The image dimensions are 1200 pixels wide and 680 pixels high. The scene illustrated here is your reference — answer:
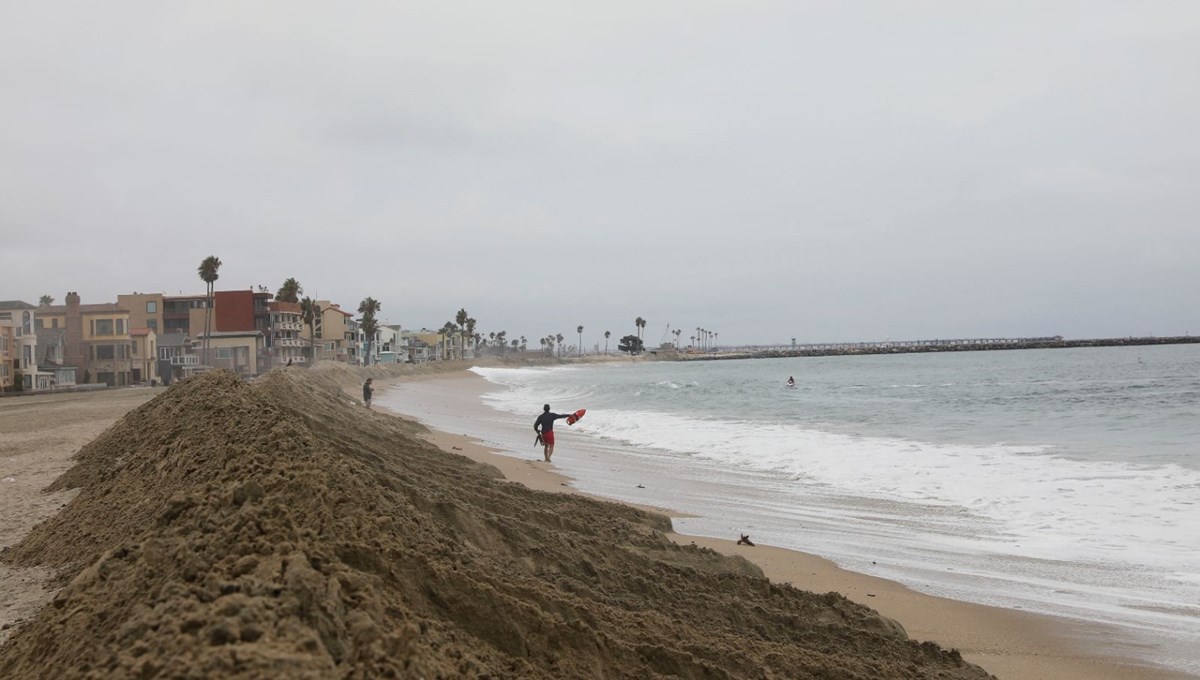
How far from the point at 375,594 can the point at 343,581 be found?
5.9 inches

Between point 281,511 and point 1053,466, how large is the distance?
15546mm

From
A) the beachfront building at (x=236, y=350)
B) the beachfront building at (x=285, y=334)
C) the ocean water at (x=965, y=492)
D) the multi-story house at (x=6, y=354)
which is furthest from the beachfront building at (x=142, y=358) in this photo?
the ocean water at (x=965, y=492)

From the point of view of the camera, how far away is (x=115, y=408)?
28.9m

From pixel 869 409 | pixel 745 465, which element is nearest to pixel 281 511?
pixel 745 465

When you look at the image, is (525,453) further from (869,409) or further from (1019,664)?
(869,409)

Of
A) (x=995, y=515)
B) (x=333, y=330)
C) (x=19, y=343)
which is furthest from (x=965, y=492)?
(x=333, y=330)

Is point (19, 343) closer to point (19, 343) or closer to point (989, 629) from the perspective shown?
point (19, 343)

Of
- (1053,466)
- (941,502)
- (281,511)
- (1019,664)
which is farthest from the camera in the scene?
(1053,466)

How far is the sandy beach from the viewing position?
3.27m

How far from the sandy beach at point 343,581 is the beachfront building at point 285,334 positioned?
7456 centimetres

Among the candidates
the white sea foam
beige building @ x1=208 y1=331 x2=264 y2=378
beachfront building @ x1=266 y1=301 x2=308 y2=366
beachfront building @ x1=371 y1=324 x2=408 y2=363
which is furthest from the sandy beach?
beachfront building @ x1=371 y1=324 x2=408 y2=363

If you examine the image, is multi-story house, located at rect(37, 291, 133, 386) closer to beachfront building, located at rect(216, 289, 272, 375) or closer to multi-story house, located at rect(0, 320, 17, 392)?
multi-story house, located at rect(0, 320, 17, 392)

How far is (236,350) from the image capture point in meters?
75.8

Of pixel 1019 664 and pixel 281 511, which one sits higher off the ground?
pixel 281 511
